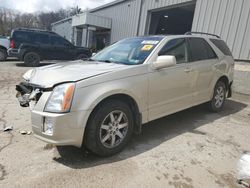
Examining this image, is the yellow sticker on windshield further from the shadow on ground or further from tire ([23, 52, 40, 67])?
tire ([23, 52, 40, 67])

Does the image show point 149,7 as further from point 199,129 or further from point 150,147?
point 150,147

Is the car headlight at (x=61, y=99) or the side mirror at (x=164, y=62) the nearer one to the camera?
the car headlight at (x=61, y=99)

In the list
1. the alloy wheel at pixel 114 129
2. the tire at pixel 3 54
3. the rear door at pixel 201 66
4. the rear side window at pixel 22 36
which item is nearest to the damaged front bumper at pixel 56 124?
the alloy wheel at pixel 114 129

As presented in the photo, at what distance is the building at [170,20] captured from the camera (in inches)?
333

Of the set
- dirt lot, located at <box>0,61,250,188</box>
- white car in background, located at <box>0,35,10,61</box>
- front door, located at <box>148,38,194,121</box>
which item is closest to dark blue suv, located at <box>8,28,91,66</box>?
white car in background, located at <box>0,35,10,61</box>

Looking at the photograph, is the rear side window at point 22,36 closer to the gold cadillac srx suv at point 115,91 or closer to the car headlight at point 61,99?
the gold cadillac srx suv at point 115,91

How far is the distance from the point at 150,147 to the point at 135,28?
1234 cm

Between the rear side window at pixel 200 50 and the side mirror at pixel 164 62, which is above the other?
the rear side window at pixel 200 50

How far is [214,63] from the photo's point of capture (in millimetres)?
5145

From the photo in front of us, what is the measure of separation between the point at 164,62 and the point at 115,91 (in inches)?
39.5

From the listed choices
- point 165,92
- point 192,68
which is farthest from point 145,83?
point 192,68

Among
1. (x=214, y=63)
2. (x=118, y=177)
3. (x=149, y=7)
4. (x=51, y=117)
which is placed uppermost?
(x=149, y=7)

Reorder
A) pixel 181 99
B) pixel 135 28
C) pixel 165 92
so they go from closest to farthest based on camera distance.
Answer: pixel 165 92 < pixel 181 99 < pixel 135 28

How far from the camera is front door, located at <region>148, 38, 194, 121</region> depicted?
3717 mm
